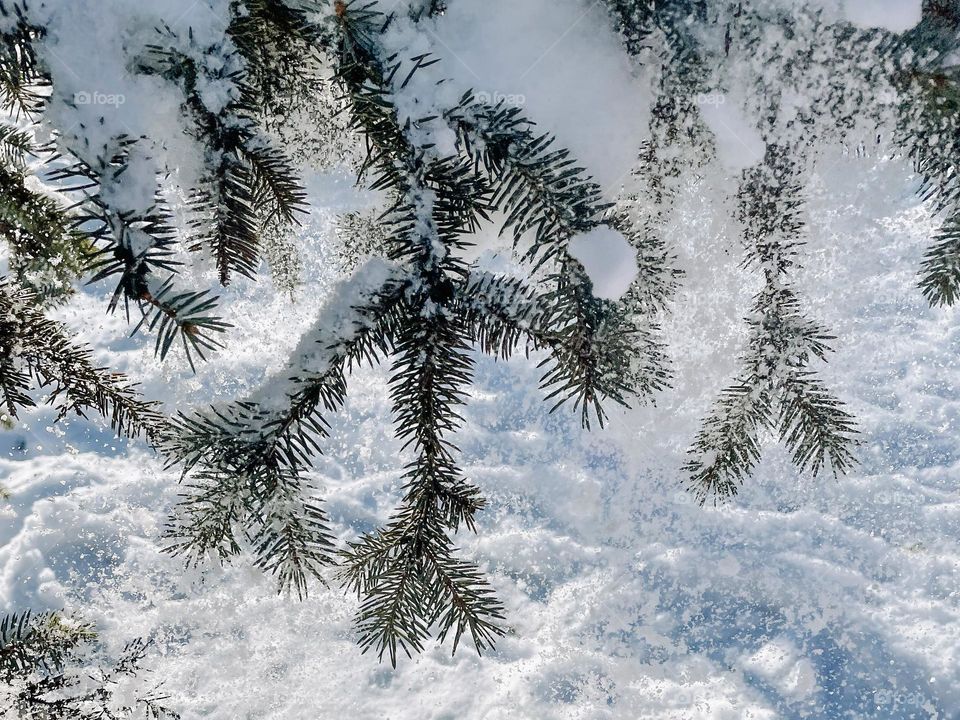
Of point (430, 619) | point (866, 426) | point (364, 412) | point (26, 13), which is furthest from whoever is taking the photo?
point (364, 412)

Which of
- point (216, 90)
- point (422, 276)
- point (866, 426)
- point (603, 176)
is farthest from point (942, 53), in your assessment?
point (866, 426)

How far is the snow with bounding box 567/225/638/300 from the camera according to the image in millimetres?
615

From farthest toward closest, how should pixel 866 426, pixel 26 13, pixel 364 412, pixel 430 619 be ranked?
pixel 364 412, pixel 866 426, pixel 430 619, pixel 26 13

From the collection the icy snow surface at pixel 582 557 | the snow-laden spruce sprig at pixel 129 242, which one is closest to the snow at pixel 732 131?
the snow-laden spruce sprig at pixel 129 242

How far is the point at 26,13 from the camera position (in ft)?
1.96

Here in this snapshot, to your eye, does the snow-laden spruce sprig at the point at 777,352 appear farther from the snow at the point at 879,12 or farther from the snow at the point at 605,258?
the snow at the point at 605,258

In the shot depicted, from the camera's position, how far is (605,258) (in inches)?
24.9

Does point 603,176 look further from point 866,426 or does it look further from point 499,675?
point 499,675

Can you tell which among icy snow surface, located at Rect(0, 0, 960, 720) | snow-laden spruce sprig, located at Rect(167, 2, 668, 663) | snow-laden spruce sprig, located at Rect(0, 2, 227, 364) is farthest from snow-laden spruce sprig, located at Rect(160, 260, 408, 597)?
icy snow surface, located at Rect(0, 0, 960, 720)

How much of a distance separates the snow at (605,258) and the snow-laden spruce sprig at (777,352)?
1.07ft

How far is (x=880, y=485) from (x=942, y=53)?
110 inches

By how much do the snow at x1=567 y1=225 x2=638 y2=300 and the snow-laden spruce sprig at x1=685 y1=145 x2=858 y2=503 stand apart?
326 mm

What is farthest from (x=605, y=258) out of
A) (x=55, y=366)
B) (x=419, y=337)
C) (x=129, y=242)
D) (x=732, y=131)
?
(x=55, y=366)

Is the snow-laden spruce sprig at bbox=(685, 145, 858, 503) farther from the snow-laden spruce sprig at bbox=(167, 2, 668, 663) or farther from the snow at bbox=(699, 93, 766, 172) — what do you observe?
the snow-laden spruce sprig at bbox=(167, 2, 668, 663)
